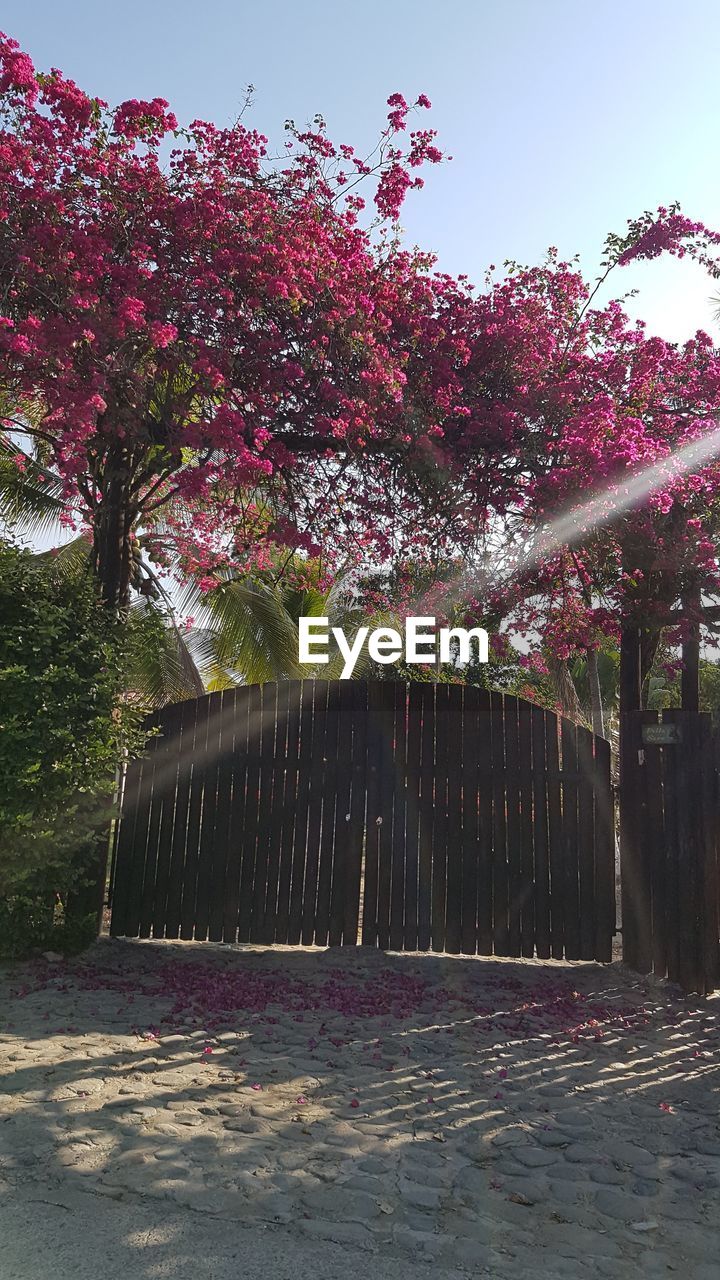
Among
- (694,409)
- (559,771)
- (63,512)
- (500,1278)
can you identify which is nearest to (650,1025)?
(559,771)

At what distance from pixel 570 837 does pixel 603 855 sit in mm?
289

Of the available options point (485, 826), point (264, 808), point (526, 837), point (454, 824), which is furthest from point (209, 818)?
point (526, 837)

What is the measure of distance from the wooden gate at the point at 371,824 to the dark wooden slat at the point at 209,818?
12mm

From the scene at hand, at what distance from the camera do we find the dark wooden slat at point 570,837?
7.05 meters

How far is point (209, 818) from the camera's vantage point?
7.64 meters

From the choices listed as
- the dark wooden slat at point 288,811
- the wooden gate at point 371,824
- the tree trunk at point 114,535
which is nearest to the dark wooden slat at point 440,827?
the wooden gate at point 371,824

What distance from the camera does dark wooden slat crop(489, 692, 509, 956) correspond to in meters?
7.16

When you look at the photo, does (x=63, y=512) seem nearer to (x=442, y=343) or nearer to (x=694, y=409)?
(x=442, y=343)

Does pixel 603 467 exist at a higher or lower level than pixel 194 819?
higher

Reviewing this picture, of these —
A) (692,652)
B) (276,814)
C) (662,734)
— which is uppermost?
(692,652)

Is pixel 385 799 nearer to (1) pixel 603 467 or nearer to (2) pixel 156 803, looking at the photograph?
(2) pixel 156 803

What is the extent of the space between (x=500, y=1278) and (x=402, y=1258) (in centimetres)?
31

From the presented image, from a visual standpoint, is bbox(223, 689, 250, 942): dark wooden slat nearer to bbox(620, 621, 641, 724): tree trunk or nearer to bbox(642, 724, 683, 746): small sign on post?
bbox(620, 621, 641, 724): tree trunk

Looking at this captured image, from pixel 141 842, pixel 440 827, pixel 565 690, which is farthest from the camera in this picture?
pixel 565 690
